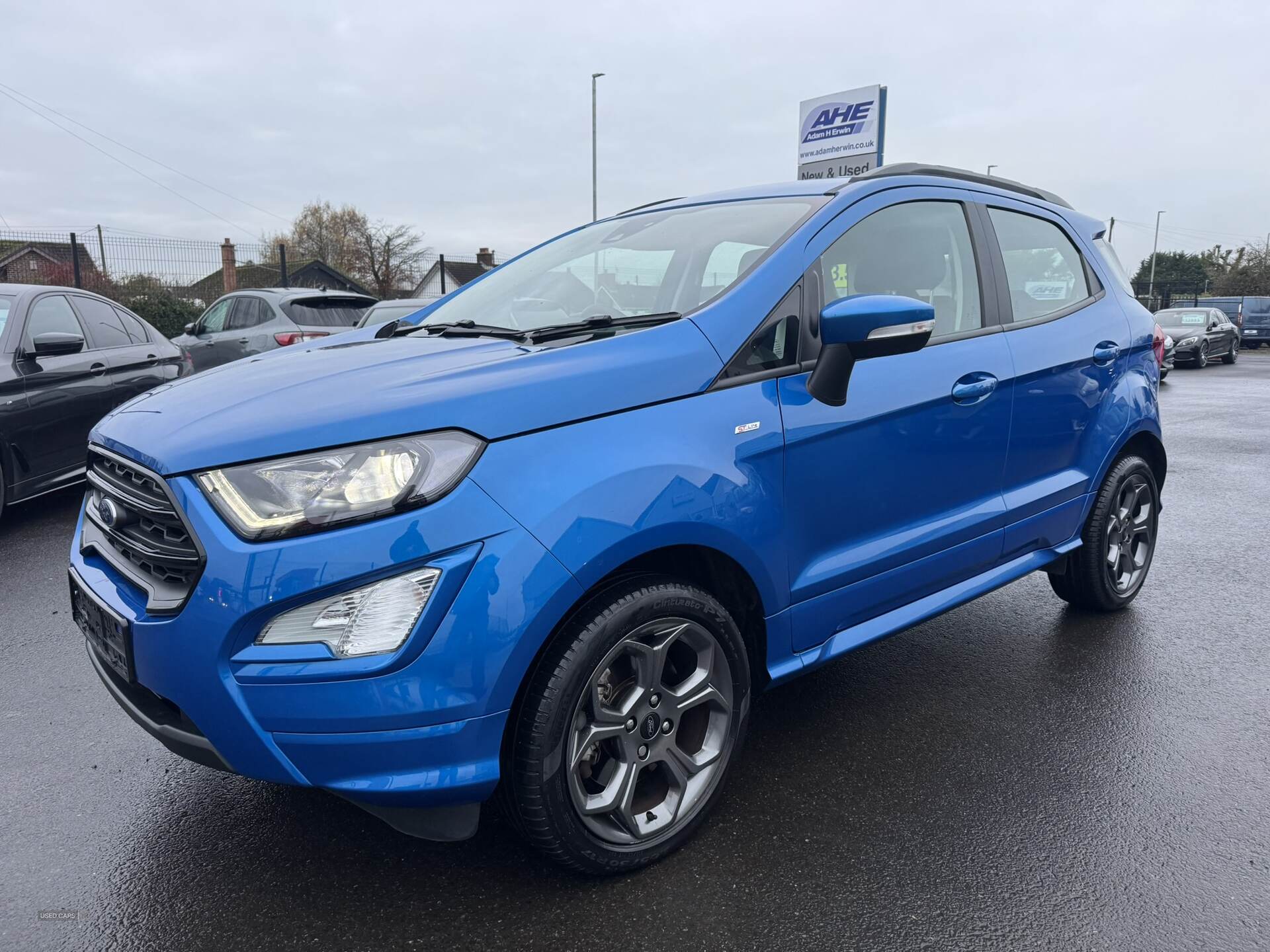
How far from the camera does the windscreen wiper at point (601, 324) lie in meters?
2.43

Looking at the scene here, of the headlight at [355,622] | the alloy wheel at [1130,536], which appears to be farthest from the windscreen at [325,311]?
the headlight at [355,622]

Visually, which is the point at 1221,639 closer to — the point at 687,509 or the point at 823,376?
the point at 823,376

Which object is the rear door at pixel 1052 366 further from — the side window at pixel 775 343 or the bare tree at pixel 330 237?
the bare tree at pixel 330 237

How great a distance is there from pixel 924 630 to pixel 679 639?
6.94 ft

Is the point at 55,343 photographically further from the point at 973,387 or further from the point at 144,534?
the point at 973,387

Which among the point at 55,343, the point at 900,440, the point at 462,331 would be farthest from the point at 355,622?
the point at 55,343

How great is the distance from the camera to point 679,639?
2.29 m

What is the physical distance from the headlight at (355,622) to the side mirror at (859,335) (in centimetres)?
128

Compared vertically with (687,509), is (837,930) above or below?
below

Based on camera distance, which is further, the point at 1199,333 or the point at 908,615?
the point at 1199,333

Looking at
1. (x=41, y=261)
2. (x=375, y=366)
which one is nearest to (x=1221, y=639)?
(x=375, y=366)

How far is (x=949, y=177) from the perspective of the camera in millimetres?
3246

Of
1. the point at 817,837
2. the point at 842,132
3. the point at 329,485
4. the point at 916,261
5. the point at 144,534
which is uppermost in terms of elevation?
the point at 842,132

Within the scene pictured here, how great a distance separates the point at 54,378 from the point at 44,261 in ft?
48.6
